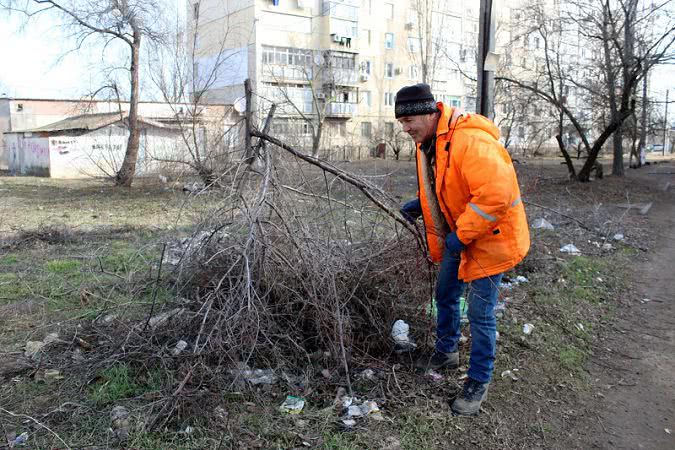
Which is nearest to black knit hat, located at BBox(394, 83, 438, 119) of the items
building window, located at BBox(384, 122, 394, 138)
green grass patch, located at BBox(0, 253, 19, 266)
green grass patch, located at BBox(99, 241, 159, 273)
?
green grass patch, located at BBox(99, 241, 159, 273)

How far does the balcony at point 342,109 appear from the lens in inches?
1581

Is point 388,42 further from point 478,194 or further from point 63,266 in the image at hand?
point 478,194

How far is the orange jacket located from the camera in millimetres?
2795

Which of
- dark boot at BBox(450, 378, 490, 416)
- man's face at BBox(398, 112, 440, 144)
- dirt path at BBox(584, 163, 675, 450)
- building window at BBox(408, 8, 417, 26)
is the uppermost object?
building window at BBox(408, 8, 417, 26)

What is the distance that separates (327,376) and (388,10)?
43563 mm

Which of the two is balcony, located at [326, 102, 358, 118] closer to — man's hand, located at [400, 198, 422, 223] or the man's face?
man's hand, located at [400, 198, 422, 223]

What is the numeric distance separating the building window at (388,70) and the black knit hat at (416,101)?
42437mm

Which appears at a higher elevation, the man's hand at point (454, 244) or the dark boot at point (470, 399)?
the man's hand at point (454, 244)

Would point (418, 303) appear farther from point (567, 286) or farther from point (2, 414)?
point (2, 414)

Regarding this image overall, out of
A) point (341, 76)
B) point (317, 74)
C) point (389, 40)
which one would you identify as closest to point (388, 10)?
point (389, 40)

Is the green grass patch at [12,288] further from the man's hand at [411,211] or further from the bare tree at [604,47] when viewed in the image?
the bare tree at [604,47]

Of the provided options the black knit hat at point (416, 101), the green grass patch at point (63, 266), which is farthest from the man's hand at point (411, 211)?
the green grass patch at point (63, 266)

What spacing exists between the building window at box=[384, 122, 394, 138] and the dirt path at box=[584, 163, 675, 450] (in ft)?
110

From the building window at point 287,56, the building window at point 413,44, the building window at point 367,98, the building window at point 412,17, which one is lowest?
the building window at point 367,98
